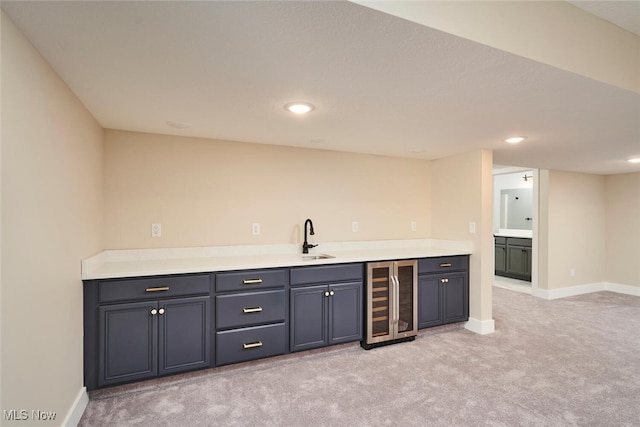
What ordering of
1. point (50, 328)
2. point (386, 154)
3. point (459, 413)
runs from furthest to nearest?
point (386, 154), point (459, 413), point (50, 328)

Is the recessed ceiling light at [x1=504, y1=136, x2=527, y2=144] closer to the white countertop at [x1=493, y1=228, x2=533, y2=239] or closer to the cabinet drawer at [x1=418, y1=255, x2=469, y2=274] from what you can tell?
the cabinet drawer at [x1=418, y1=255, x2=469, y2=274]

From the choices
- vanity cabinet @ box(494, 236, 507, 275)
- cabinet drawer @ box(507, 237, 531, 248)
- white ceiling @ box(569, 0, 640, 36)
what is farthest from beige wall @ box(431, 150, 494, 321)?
vanity cabinet @ box(494, 236, 507, 275)

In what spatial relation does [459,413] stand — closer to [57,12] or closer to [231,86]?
[231,86]

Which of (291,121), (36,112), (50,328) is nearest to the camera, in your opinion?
(36,112)

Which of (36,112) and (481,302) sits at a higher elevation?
(36,112)

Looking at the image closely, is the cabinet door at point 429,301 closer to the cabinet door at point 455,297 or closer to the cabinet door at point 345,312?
the cabinet door at point 455,297

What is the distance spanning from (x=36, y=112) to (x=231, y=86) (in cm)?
93

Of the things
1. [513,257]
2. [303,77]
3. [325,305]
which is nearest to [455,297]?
[325,305]

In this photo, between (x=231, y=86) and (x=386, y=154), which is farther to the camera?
(x=386, y=154)

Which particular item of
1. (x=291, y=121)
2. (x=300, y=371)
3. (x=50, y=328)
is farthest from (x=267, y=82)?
(x=300, y=371)

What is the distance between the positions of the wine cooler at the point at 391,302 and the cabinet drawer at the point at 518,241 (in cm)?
388

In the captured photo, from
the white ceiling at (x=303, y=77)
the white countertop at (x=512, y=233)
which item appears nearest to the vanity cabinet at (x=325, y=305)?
the white ceiling at (x=303, y=77)

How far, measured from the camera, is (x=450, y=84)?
1.82m

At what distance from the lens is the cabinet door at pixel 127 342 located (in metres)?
2.21
